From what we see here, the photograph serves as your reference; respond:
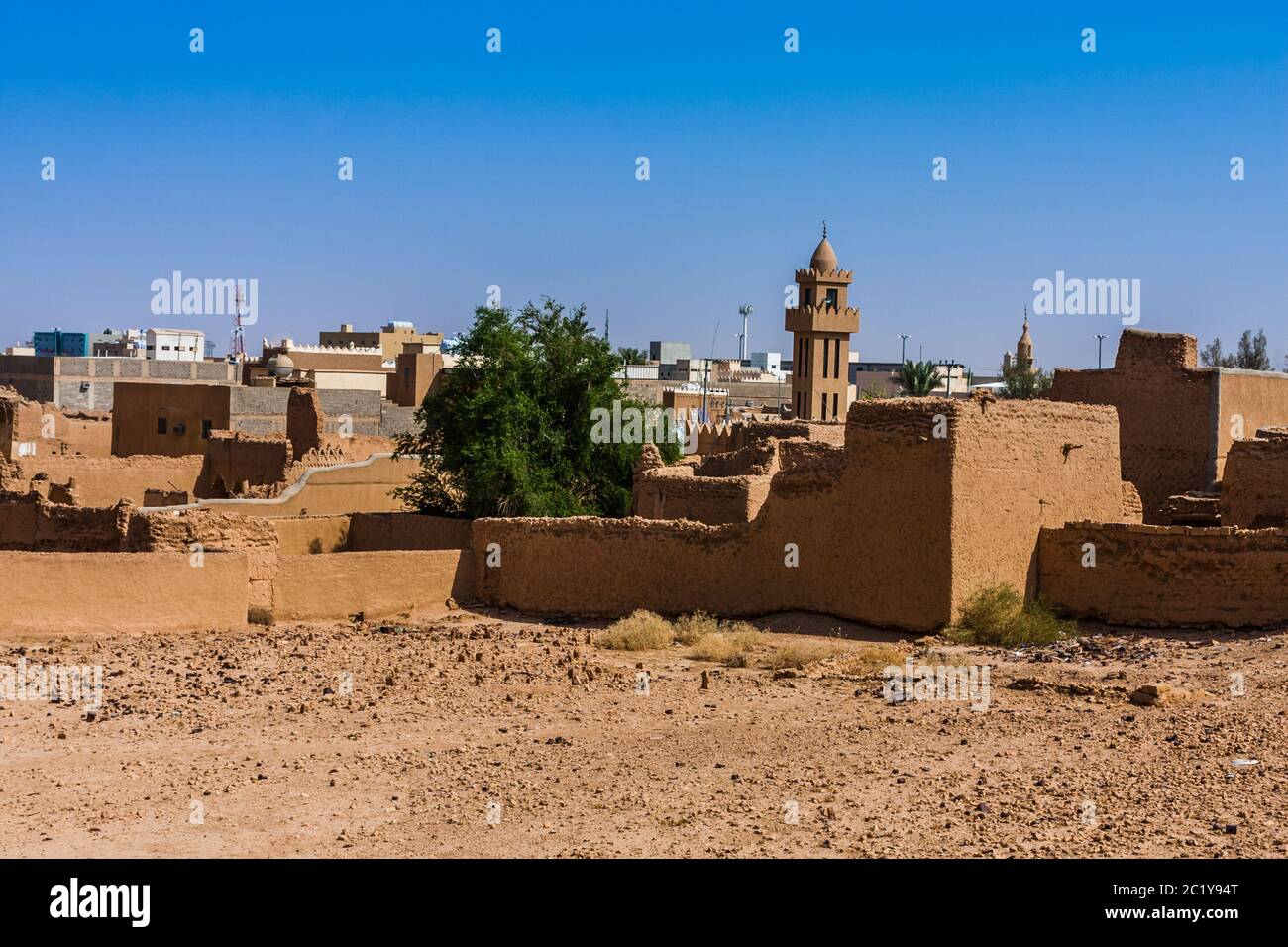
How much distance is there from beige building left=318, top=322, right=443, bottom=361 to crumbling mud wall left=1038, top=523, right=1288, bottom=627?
6498 cm

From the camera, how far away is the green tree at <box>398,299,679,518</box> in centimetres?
2620

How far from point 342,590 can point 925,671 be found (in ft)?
29.1

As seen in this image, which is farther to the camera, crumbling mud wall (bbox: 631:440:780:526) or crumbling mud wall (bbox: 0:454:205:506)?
crumbling mud wall (bbox: 0:454:205:506)

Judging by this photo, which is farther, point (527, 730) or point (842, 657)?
point (842, 657)

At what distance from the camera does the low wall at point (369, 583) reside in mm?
20828

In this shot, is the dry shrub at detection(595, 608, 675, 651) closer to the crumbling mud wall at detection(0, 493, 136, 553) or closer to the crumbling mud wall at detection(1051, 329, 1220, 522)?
the crumbling mud wall at detection(0, 493, 136, 553)

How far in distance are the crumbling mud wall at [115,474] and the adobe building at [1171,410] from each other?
19.5 m

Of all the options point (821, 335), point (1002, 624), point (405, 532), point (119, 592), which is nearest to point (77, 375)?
point (821, 335)

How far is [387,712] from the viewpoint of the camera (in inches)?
605

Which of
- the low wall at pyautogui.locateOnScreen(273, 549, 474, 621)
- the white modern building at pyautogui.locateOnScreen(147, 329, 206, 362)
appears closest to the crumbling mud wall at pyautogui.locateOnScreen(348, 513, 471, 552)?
the low wall at pyautogui.locateOnScreen(273, 549, 474, 621)

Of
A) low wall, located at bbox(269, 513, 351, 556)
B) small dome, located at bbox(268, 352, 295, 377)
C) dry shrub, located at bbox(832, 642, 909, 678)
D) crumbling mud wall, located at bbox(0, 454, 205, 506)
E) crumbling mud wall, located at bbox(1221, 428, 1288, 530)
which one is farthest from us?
small dome, located at bbox(268, 352, 295, 377)

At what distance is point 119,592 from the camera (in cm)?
1920
